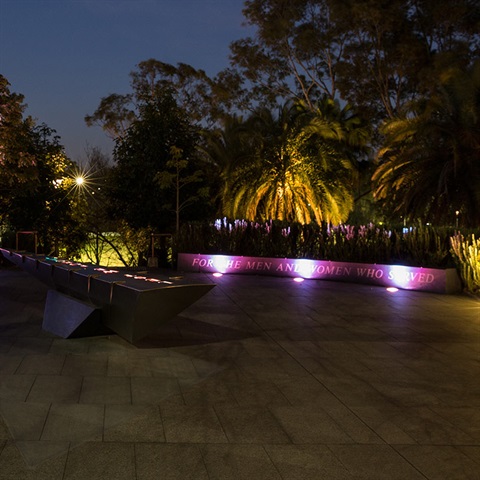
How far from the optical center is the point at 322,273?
1570 cm

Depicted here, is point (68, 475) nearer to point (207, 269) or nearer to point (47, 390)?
point (47, 390)

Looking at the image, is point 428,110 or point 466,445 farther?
point 428,110

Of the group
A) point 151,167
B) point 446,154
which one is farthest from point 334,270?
point 151,167

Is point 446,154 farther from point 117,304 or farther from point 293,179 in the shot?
point 117,304

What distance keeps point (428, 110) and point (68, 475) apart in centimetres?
1742

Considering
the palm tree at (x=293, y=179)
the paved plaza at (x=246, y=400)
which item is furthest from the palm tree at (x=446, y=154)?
the paved plaza at (x=246, y=400)

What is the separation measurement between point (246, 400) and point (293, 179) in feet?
62.5

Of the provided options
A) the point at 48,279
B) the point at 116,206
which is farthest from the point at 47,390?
the point at 116,206

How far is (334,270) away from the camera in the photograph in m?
15.5

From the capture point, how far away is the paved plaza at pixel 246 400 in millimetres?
4340

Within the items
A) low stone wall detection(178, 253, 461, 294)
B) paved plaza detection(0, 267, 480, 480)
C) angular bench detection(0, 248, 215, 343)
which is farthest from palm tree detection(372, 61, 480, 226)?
angular bench detection(0, 248, 215, 343)

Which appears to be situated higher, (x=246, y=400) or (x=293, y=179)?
(x=293, y=179)

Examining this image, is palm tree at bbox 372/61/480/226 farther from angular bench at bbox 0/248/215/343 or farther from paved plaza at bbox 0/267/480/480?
angular bench at bbox 0/248/215/343

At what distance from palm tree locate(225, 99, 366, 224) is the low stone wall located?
7046 millimetres
